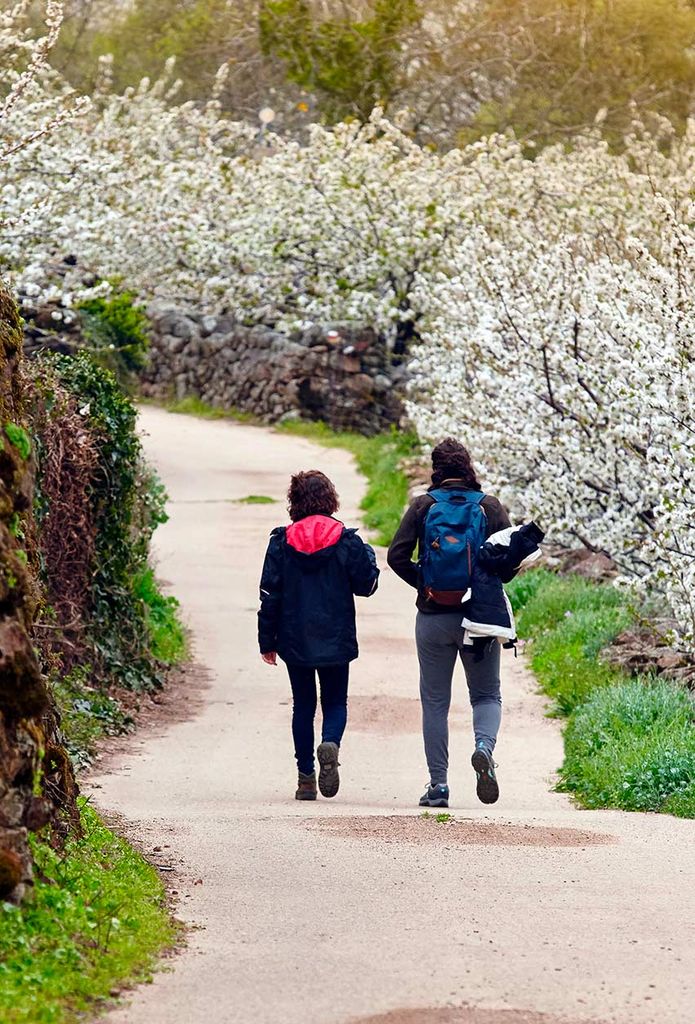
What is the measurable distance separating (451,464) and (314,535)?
31.1 inches

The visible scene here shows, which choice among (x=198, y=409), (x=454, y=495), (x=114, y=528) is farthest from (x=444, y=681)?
(x=198, y=409)

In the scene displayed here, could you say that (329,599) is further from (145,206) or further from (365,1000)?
(145,206)

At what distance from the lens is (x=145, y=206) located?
2908 cm

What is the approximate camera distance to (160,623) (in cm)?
1290

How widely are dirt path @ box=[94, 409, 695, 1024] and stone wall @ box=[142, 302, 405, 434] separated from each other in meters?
15.3

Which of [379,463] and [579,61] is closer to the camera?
[379,463]

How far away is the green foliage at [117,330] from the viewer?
22.5m

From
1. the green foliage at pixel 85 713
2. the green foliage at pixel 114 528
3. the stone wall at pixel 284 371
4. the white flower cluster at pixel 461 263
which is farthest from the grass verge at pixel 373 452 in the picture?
the green foliage at pixel 85 713

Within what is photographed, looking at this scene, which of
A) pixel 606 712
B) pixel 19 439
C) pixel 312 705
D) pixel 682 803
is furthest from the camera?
pixel 606 712

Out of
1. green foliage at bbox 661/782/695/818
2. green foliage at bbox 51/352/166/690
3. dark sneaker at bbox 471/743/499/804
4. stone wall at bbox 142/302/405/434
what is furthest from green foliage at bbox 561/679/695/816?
stone wall at bbox 142/302/405/434

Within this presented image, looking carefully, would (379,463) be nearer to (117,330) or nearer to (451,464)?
(117,330)

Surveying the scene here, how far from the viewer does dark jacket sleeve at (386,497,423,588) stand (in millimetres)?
8203

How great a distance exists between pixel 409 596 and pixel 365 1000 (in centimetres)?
1146

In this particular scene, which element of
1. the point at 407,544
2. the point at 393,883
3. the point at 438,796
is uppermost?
the point at 407,544
